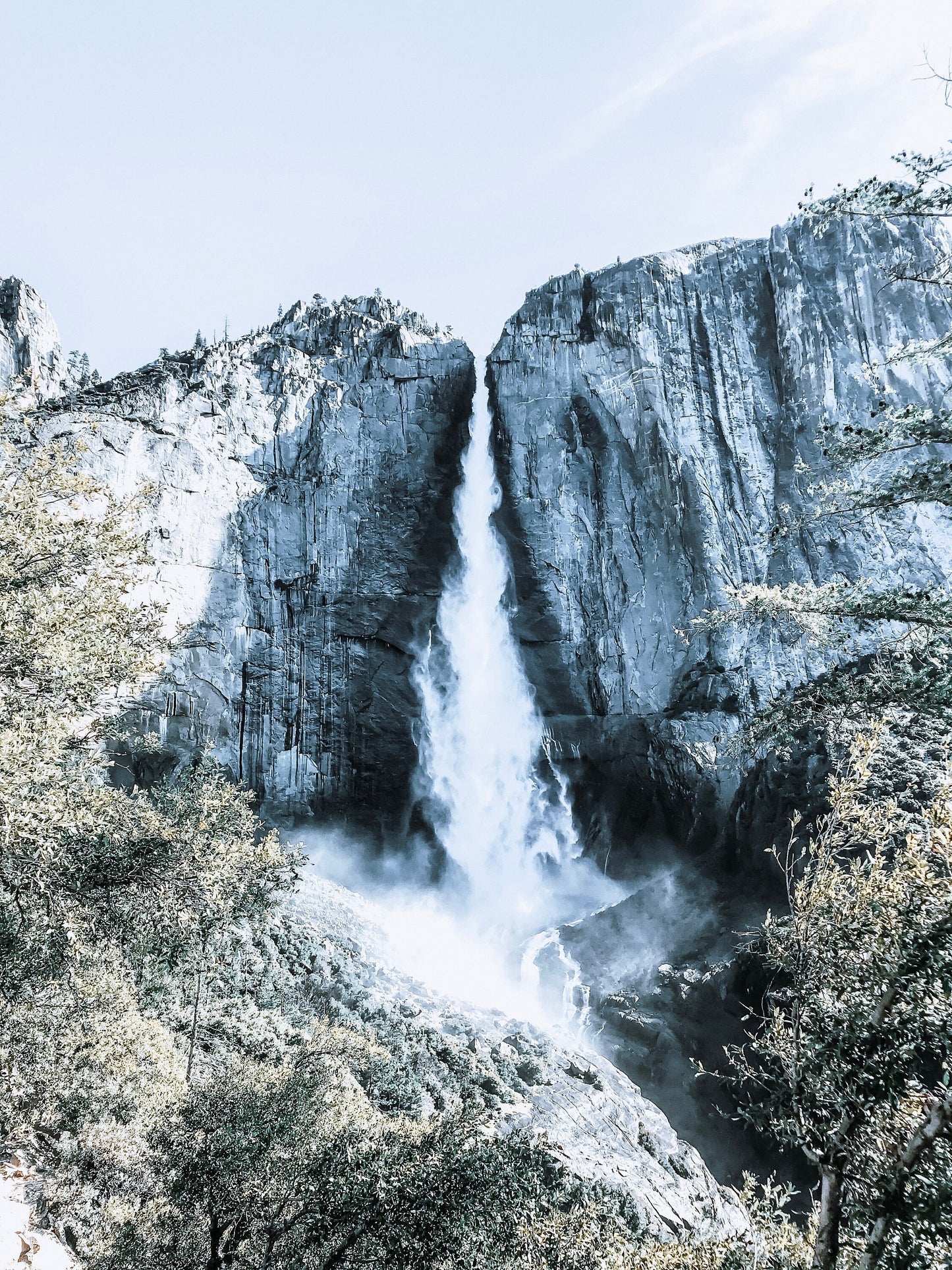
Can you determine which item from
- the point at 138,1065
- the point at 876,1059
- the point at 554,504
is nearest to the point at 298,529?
the point at 554,504

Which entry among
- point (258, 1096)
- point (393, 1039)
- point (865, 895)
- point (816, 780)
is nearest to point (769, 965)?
point (865, 895)

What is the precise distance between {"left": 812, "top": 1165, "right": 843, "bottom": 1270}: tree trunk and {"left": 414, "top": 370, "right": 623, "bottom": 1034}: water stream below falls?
3037 centimetres

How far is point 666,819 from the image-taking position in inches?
1304

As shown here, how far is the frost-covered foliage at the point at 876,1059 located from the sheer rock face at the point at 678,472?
2624cm

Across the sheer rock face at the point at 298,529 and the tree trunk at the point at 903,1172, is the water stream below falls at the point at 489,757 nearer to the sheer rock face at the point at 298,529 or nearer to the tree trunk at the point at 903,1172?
the sheer rock face at the point at 298,529

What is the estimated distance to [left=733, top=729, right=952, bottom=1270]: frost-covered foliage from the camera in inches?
147

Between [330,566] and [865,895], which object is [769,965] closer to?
[865,895]

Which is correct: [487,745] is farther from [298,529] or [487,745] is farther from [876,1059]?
[876,1059]

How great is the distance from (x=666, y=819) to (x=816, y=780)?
8569 mm

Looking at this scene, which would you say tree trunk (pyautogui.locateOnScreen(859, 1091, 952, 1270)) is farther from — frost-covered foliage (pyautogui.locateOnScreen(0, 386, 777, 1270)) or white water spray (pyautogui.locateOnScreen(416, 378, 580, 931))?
white water spray (pyautogui.locateOnScreen(416, 378, 580, 931))

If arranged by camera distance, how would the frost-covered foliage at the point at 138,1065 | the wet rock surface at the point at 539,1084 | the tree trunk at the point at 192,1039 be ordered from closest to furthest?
the frost-covered foliage at the point at 138,1065
the tree trunk at the point at 192,1039
the wet rock surface at the point at 539,1084

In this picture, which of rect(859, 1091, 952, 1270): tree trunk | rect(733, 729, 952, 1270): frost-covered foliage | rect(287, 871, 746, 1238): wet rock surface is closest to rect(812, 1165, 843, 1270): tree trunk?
rect(733, 729, 952, 1270): frost-covered foliage

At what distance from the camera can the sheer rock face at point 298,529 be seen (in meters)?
31.6

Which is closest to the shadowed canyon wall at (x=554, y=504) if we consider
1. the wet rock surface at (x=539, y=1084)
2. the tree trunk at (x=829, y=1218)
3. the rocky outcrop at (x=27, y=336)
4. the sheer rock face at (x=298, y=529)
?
the sheer rock face at (x=298, y=529)
